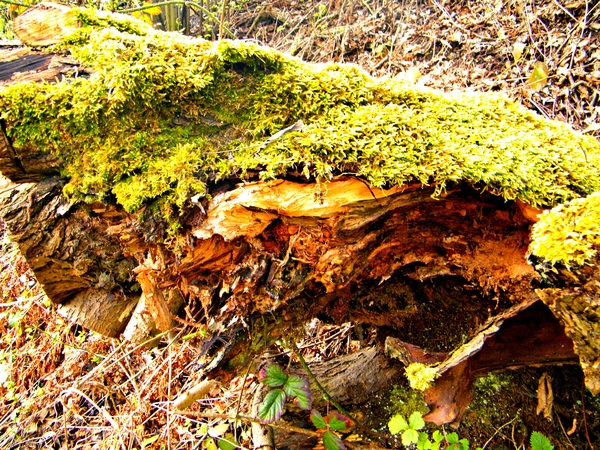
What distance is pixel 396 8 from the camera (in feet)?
19.2

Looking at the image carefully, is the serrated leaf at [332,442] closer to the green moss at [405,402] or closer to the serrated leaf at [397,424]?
the serrated leaf at [397,424]

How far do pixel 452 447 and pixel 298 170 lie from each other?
4.94 feet

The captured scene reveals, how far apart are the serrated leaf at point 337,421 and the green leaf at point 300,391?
0.64 feet

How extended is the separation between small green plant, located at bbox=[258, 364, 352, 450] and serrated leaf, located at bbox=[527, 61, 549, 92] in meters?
3.98

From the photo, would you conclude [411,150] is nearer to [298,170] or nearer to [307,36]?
[298,170]

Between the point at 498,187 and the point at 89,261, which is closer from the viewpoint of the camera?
the point at 498,187

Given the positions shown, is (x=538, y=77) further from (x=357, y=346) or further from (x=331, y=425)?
(x=331, y=425)

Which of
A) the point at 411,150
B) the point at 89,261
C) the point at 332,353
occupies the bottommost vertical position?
the point at 332,353

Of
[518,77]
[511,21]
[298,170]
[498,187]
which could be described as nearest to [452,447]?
[498,187]

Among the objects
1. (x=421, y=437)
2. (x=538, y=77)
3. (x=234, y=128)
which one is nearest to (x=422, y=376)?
(x=421, y=437)

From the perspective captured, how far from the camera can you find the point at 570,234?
1.08m

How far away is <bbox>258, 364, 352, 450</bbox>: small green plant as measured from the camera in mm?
1729

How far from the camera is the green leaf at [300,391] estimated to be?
1774mm

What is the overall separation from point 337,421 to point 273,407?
14.8 inches
